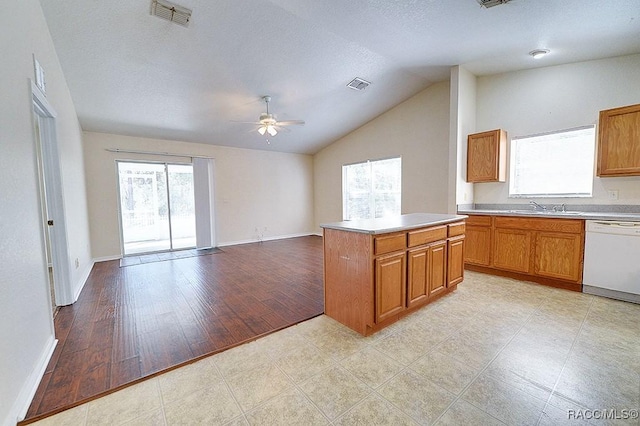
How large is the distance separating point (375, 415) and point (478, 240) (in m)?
3.30

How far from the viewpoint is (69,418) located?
1.47m

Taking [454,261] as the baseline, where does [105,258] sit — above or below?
below

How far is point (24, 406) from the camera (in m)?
1.52

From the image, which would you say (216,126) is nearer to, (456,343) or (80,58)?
(80,58)

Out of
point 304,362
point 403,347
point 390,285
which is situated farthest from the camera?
point 390,285

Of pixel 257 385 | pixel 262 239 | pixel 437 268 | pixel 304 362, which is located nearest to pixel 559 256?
pixel 437 268

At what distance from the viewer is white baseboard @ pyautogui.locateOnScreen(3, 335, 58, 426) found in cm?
142

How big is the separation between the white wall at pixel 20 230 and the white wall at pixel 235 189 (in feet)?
10.0

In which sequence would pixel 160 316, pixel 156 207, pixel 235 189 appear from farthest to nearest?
pixel 235 189
pixel 156 207
pixel 160 316

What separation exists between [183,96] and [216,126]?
3.82 feet

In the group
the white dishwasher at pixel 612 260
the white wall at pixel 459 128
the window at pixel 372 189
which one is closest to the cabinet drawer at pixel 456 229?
the white wall at pixel 459 128

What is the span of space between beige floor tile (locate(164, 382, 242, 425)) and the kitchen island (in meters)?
1.19

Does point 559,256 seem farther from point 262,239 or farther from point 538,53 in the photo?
point 262,239

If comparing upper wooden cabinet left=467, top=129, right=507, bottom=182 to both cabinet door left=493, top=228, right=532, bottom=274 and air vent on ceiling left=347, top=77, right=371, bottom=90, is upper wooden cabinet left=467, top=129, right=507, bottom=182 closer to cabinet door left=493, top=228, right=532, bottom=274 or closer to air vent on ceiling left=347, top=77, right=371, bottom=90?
cabinet door left=493, top=228, right=532, bottom=274
